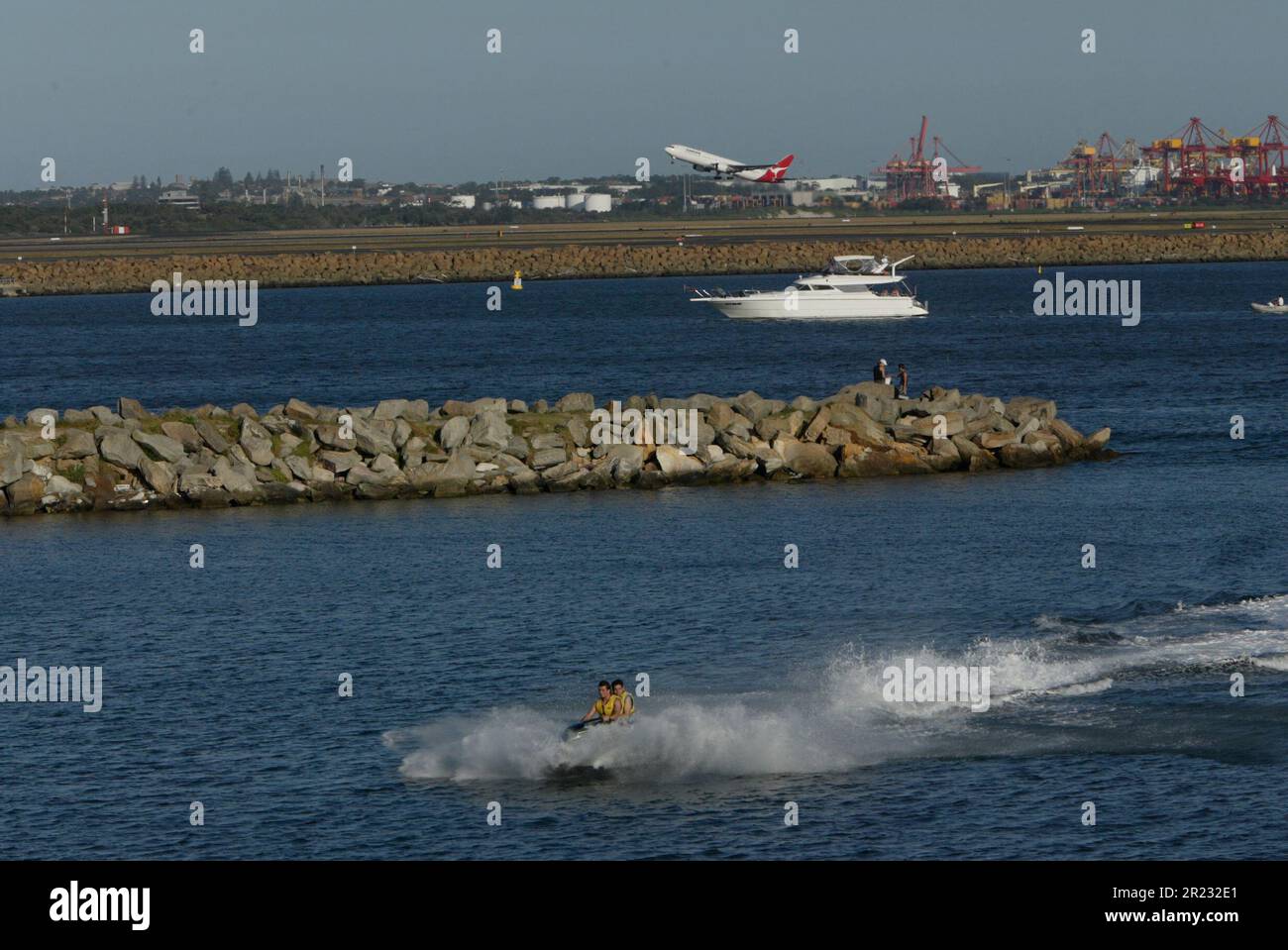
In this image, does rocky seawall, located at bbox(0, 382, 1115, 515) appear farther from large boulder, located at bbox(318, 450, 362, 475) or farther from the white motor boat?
the white motor boat

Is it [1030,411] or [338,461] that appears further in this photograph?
[1030,411]

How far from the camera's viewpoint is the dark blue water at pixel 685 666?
94.4ft

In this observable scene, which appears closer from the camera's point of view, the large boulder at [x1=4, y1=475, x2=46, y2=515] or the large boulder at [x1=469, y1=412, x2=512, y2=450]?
the large boulder at [x1=4, y1=475, x2=46, y2=515]

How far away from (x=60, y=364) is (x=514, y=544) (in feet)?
241

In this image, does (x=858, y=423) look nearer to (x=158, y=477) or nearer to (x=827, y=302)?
(x=158, y=477)

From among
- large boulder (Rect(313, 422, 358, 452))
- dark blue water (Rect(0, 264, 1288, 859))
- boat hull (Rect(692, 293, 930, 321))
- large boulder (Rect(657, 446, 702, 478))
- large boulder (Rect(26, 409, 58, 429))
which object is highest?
boat hull (Rect(692, 293, 930, 321))

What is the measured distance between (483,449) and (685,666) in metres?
24.1

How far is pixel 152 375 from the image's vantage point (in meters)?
110

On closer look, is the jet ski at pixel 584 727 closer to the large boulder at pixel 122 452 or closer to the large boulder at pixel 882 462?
the large boulder at pixel 122 452

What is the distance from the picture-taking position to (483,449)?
60.4 m

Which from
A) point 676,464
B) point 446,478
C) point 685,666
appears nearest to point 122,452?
point 446,478

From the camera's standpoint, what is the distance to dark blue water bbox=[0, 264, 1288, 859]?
28781mm

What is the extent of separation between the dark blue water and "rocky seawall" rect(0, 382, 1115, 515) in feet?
4.37

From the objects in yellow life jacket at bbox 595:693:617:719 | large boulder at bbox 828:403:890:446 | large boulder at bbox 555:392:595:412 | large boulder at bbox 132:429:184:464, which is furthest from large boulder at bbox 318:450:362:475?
yellow life jacket at bbox 595:693:617:719
